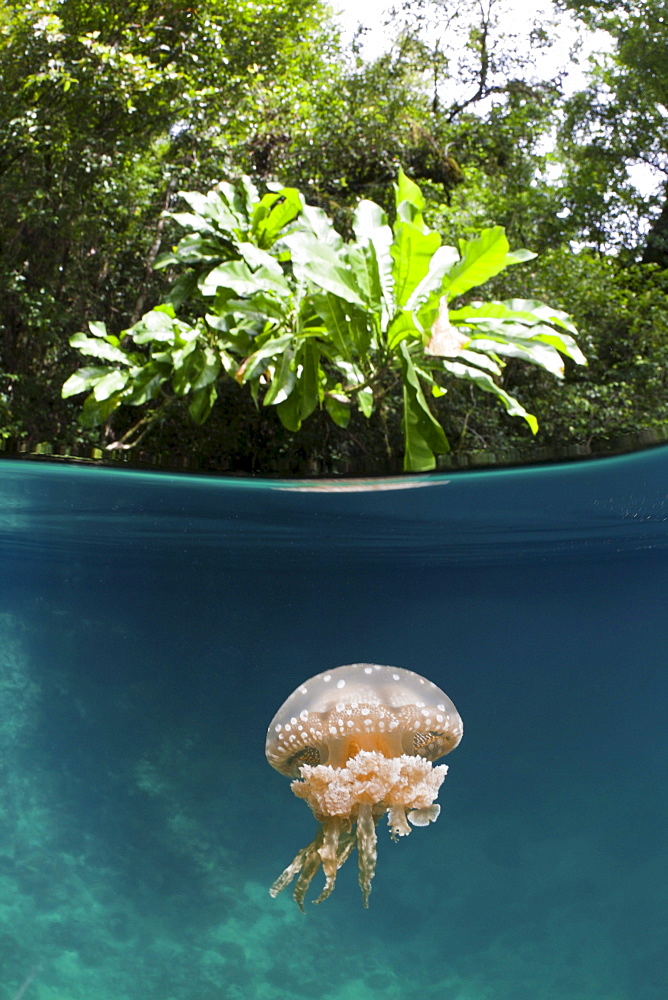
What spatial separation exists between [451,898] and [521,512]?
30.9 feet

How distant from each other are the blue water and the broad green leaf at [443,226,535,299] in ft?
3.71

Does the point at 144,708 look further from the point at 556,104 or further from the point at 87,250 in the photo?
the point at 556,104

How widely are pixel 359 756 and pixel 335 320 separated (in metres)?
2.61

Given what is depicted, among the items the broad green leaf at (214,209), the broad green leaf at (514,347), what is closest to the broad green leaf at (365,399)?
the broad green leaf at (514,347)

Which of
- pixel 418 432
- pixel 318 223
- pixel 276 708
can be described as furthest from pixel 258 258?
pixel 276 708

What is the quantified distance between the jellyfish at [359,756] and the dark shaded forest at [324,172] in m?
3.31

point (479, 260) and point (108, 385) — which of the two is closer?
point (479, 260)

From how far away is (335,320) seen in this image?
4453 mm

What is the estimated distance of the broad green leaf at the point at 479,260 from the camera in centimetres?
420

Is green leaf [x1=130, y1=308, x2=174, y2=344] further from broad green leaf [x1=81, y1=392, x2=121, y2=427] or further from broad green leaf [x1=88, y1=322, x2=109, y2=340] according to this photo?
broad green leaf [x1=88, y1=322, x2=109, y2=340]

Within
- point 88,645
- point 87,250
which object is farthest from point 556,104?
point 88,645

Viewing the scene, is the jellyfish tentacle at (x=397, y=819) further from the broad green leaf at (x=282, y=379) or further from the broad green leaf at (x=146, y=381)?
the broad green leaf at (x=146, y=381)

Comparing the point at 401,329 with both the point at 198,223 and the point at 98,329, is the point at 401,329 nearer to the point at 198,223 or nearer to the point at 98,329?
the point at 198,223

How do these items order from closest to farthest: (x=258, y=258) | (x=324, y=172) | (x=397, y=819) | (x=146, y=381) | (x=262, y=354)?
(x=397, y=819) → (x=262, y=354) → (x=258, y=258) → (x=146, y=381) → (x=324, y=172)
